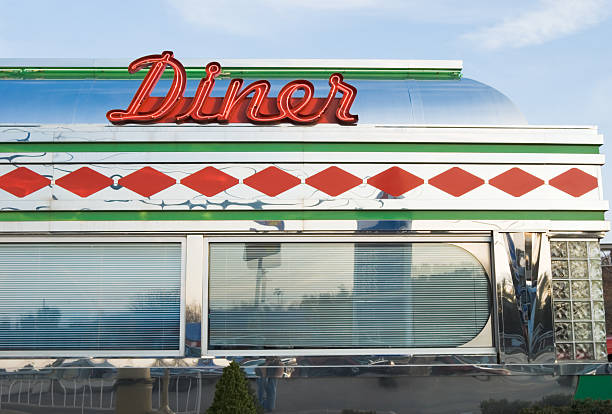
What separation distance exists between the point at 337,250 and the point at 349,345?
3.93 ft

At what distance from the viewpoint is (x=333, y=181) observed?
8297 millimetres

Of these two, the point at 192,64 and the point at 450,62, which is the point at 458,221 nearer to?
the point at 450,62

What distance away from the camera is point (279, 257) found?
827cm

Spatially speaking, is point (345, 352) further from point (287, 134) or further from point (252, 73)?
point (252, 73)

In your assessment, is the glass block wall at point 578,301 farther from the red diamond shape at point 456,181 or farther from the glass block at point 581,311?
the red diamond shape at point 456,181

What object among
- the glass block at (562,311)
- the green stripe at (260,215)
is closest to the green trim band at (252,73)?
the green stripe at (260,215)

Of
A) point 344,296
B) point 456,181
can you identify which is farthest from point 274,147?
point 456,181

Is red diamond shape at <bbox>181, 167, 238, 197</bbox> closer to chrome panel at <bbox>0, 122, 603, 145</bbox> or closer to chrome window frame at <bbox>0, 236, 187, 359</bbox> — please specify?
chrome panel at <bbox>0, 122, 603, 145</bbox>

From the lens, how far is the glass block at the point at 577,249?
8.44 metres

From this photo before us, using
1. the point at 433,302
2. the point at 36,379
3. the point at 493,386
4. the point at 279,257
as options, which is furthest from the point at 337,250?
the point at 36,379

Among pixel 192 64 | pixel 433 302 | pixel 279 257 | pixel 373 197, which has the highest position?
pixel 192 64

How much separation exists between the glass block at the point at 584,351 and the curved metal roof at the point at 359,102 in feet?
9.72

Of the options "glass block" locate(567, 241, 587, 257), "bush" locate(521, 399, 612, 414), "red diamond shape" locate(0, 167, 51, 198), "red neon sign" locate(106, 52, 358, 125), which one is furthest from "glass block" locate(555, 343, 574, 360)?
"red diamond shape" locate(0, 167, 51, 198)

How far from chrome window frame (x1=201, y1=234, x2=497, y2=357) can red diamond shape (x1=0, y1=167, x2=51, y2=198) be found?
7.31ft
